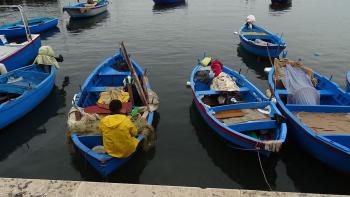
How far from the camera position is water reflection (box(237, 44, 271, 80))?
18.1m

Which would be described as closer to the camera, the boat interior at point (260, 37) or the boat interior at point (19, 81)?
the boat interior at point (19, 81)

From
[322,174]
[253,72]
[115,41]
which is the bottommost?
[322,174]

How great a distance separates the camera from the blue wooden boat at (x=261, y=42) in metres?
18.3

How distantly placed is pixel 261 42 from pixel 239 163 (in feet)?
40.3

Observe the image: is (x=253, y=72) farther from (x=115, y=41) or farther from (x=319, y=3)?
(x=319, y=3)

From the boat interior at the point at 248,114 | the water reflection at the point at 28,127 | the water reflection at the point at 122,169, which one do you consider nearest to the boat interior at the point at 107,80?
the water reflection at the point at 28,127

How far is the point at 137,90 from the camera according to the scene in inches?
459

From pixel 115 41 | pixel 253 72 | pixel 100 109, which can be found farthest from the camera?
pixel 115 41

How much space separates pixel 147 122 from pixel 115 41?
53.6 feet

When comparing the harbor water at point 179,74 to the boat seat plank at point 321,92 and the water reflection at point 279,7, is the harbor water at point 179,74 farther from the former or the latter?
the boat seat plank at point 321,92

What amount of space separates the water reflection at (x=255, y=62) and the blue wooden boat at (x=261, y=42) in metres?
0.52

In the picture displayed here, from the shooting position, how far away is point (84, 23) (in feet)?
100.0

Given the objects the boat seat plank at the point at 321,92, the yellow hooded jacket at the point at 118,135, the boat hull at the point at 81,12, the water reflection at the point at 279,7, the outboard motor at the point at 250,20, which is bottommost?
the boat seat plank at the point at 321,92

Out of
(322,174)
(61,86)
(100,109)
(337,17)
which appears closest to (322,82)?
(322,174)
